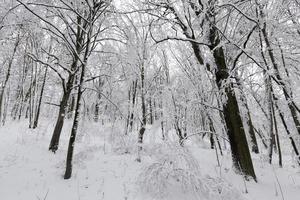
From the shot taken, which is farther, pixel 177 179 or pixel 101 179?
pixel 101 179

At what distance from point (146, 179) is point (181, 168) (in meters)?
0.85

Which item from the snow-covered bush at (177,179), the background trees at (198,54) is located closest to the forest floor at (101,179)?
Answer: the snow-covered bush at (177,179)

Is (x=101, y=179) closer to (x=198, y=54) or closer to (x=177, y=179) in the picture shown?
(x=177, y=179)

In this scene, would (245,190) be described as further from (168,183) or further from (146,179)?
(146,179)

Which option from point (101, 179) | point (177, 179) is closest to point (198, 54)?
point (177, 179)

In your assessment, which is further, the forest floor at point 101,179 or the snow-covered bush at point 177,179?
the forest floor at point 101,179

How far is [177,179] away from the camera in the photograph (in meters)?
4.72

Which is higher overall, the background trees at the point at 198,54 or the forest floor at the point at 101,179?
the background trees at the point at 198,54

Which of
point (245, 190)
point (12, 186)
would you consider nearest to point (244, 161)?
point (245, 190)

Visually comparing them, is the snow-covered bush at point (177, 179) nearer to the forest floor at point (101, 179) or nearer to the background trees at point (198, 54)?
the forest floor at point (101, 179)

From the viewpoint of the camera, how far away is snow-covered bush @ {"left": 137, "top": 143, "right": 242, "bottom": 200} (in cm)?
417

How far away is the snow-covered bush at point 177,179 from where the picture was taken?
417 centimetres

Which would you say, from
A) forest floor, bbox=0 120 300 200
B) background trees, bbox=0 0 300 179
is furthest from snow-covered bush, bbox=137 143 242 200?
background trees, bbox=0 0 300 179

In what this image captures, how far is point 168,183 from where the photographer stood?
477 cm
